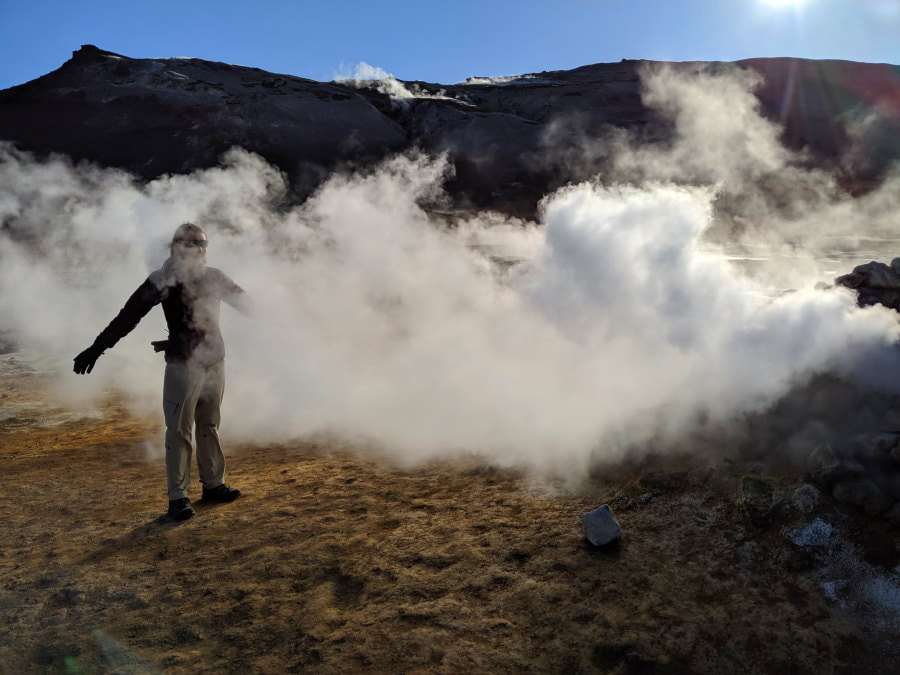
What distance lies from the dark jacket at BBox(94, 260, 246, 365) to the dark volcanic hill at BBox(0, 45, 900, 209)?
1910cm

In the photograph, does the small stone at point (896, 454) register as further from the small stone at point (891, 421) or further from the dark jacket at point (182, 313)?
the dark jacket at point (182, 313)

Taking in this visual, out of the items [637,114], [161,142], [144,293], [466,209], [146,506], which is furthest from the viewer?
[637,114]

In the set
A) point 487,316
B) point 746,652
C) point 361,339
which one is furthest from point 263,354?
point 746,652

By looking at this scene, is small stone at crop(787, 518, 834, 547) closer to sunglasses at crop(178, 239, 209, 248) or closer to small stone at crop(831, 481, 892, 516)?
small stone at crop(831, 481, 892, 516)

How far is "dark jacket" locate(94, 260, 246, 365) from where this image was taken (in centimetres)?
324

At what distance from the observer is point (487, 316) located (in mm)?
6016

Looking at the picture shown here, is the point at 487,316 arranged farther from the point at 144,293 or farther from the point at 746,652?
the point at 746,652

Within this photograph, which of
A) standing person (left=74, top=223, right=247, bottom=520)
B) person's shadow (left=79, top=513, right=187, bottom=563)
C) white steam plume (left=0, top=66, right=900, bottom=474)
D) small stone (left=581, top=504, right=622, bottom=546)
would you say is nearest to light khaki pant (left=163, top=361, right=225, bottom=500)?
standing person (left=74, top=223, right=247, bottom=520)

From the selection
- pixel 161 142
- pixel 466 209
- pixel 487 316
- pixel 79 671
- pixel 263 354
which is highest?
pixel 161 142

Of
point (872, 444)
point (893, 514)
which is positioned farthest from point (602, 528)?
point (872, 444)

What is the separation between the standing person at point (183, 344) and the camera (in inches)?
128

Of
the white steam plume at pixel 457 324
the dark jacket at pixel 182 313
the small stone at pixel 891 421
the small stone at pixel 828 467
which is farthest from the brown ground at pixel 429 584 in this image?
the dark jacket at pixel 182 313

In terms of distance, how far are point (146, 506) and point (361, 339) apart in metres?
3.33

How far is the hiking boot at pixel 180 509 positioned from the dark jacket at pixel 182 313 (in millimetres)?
774
